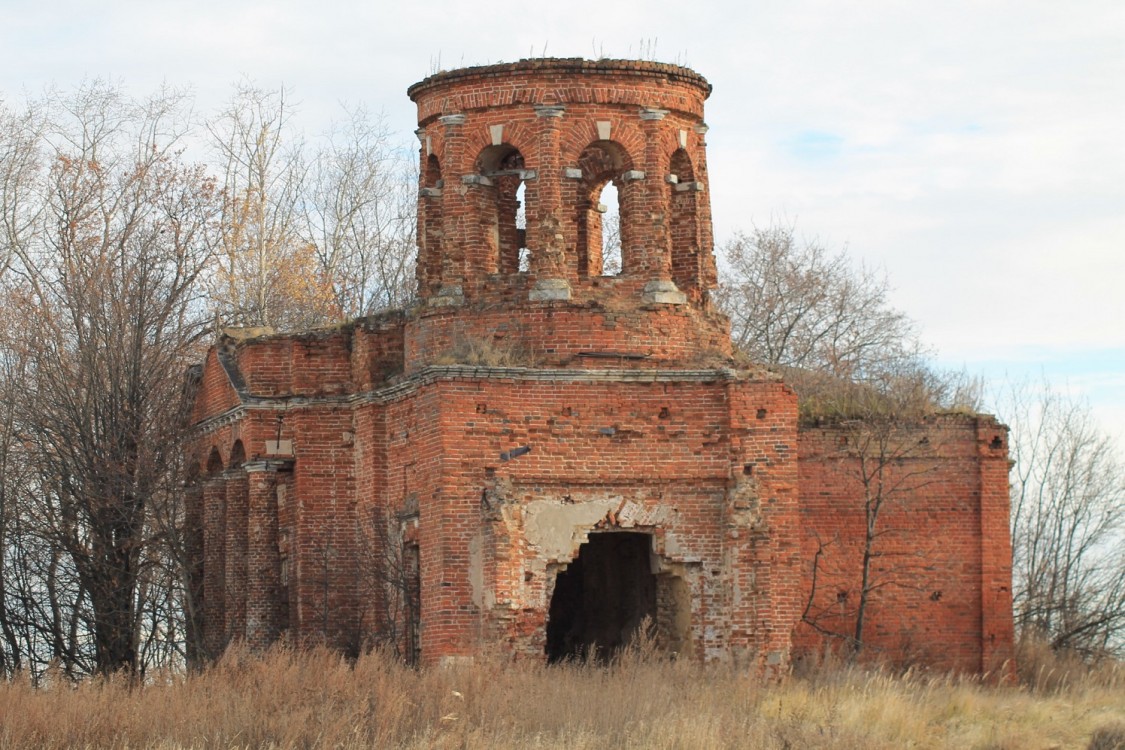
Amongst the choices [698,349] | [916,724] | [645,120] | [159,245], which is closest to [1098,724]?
[916,724]

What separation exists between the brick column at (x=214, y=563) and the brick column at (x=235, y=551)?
576 mm

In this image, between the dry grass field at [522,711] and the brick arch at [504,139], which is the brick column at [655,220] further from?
the dry grass field at [522,711]

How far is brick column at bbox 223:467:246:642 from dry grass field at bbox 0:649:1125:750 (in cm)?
341

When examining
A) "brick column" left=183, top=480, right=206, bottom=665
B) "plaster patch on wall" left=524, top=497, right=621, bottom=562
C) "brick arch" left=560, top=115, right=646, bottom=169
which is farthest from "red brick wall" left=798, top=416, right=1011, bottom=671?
"brick column" left=183, top=480, right=206, bottom=665

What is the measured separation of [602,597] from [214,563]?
529 cm

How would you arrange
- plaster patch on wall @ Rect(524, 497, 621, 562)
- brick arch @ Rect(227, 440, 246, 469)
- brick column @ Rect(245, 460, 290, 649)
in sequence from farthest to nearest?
brick arch @ Rect(227, 440, 246, 469)
brick column @ Rect(245, 460, 290, 649)
plaster patch on wall @ Rect(524, 497, 621, 562)

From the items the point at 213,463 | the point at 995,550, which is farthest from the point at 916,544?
the point at 213,463

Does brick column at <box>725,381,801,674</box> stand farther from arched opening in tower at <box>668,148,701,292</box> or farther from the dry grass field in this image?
arched opening in tower at <box>668,148,701,292</box>

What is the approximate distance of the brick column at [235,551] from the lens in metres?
27.8

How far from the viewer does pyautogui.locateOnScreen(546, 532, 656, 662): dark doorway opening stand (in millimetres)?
26922

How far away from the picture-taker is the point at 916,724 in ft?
73.8

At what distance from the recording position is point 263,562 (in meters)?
27.3

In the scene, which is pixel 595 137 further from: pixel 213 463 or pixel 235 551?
pixel 213 463

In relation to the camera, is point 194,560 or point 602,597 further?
point 194,560
